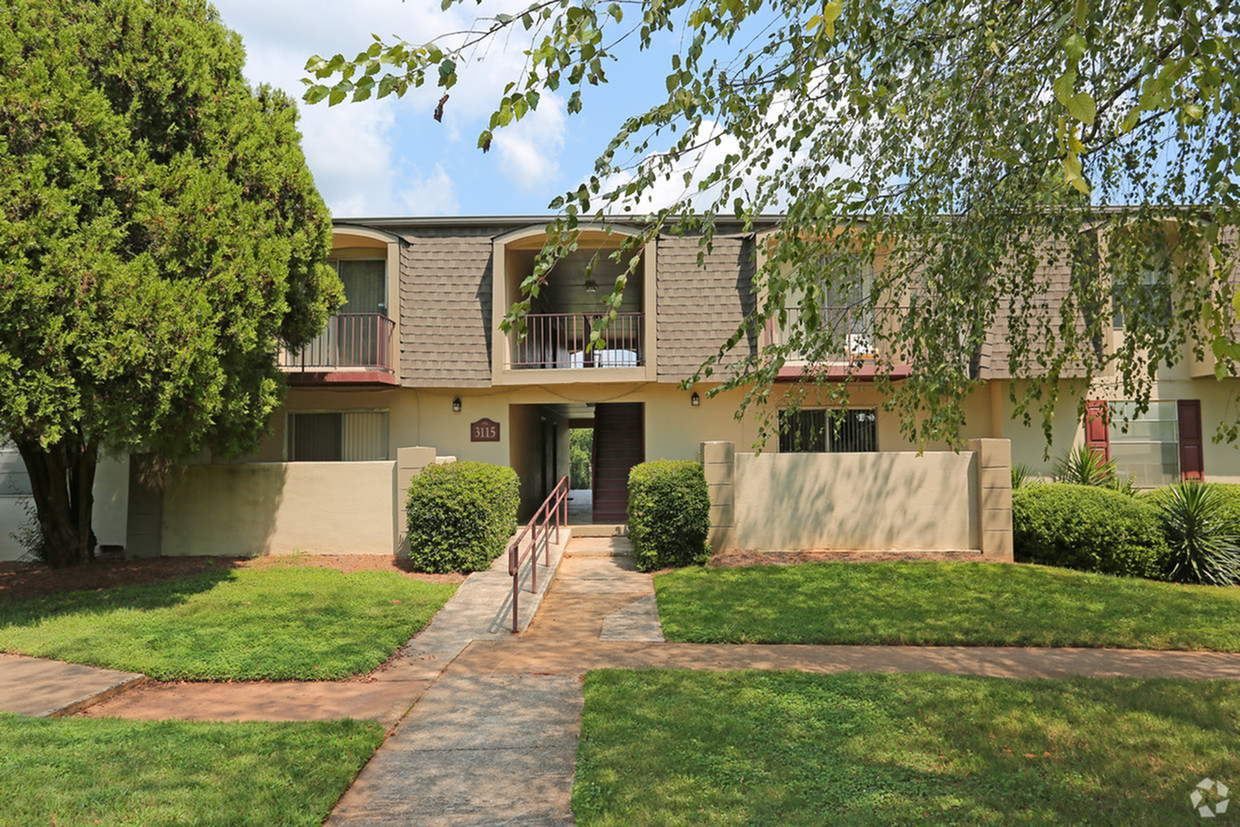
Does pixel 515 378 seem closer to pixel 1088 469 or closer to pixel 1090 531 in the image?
pixel 1090 531

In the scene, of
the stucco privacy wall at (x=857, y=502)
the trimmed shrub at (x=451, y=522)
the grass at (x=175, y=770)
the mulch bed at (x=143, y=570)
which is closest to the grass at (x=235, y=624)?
the mulch bed at (x=143, y=570)

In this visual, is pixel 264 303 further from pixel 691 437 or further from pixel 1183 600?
pixel 1183 600

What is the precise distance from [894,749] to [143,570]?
34.2 feet

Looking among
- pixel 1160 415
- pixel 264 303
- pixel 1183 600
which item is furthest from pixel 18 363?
pixel 1160 415

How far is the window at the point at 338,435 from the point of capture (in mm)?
14461

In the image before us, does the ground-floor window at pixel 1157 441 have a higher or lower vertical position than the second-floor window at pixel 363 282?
lower

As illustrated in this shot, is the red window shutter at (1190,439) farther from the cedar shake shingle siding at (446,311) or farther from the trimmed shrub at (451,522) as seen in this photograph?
the cedar shake shingle siding at (446,311)

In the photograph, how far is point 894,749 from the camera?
15.1 ft

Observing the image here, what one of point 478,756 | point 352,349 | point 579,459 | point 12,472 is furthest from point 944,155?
point 579,459

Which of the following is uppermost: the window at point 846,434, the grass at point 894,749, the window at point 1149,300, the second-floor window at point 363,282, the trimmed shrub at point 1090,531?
the second-floor window at point 363,282

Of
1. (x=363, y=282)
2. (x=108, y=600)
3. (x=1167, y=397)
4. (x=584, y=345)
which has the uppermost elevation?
(x=363, y=282)

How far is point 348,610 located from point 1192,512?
11.6 m

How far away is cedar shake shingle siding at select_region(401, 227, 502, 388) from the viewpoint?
13.7 meters

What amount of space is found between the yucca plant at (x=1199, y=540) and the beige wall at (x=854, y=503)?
2.62 meters
